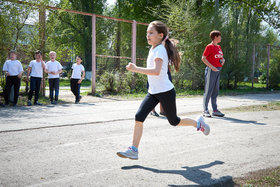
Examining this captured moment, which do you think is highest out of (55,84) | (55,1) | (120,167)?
(55,1)

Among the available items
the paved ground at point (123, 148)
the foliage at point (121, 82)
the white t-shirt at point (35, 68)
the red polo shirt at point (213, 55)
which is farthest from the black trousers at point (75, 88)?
the red polo shirt at point (213, 55)

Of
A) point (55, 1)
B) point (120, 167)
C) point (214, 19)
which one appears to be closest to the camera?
point (120, 167)

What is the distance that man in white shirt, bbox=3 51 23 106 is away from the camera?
916 cm

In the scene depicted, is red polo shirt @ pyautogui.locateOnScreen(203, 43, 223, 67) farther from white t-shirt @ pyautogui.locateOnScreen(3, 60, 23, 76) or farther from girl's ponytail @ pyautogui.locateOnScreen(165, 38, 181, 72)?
white t-shirt @ pyautogui.locateOnScreen(3, 60, 23, 76)

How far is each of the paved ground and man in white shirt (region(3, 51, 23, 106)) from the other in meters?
2.00

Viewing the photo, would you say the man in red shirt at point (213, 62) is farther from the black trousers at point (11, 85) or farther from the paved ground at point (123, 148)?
the black trousers at point (11, 85)

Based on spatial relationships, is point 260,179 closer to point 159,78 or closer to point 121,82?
point 159,78

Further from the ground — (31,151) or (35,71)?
(35,71)

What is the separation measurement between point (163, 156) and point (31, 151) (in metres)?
1.81

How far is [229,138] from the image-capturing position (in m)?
5.28

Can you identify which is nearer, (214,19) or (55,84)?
(55,84)

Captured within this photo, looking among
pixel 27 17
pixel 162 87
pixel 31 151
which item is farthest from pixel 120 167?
pixel 27 17

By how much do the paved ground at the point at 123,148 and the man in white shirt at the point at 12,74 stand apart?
2000 millimetres

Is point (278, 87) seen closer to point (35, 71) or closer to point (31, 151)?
point (35, 71)
